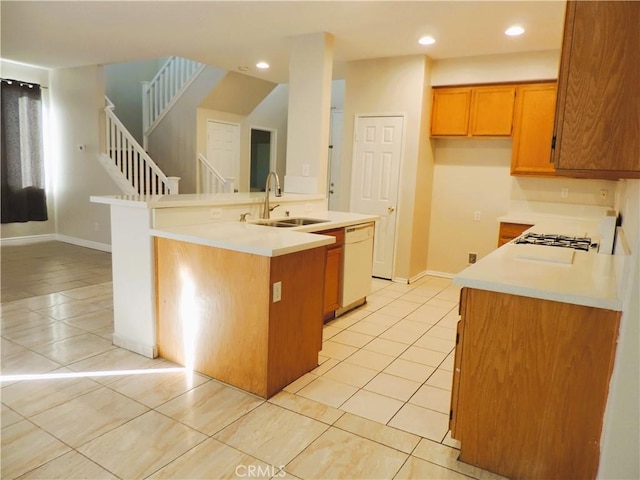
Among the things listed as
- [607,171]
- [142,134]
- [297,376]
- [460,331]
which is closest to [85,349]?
[297,376]

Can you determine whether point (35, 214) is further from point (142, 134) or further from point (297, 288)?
point (297, 288)

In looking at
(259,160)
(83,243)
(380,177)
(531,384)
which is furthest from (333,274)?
(259,160)

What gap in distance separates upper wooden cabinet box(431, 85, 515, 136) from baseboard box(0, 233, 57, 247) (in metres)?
6.12

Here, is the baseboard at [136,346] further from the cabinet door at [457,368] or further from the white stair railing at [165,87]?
the white stair railing at [165,87]

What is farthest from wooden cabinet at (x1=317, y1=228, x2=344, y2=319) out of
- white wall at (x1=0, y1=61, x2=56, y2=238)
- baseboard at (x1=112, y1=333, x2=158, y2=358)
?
white wall at (x1=0, y1=61, x2=56, y2=238)

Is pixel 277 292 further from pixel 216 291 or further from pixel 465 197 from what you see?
pixel 465 197

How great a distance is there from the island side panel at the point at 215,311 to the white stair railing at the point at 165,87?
4800 millimetres

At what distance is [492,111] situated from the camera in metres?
4.91

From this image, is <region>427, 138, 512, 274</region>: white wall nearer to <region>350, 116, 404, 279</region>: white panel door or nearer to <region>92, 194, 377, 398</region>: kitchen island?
<region>350, 116, 404, 279</region>: white panel door

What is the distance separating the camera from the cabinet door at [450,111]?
5031 mm

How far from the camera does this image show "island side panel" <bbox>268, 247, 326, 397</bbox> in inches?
99.3

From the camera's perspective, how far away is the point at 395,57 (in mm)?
5012

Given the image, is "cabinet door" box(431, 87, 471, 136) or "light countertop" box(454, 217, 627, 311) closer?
"light countertop" box(454, 217, 627, 311)

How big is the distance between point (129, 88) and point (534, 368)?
8.07 metres
